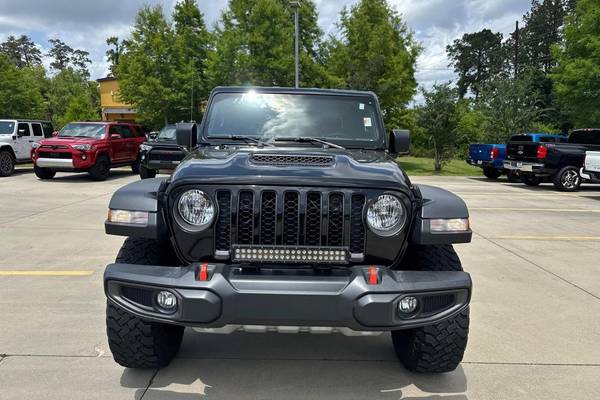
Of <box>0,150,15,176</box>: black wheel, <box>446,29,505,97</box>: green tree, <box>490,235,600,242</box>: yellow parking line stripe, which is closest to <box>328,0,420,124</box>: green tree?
<box>0,150,15,176</box>: black wheel

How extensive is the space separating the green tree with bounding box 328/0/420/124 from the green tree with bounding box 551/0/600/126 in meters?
7.25

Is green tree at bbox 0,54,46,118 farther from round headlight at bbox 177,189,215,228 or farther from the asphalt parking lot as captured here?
round headlight at bbox 177,189,215,228

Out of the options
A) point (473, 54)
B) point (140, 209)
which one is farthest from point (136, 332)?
point (473, 54)

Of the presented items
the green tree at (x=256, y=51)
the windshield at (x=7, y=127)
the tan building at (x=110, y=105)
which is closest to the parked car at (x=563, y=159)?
the green tree at (x=256, y=51)

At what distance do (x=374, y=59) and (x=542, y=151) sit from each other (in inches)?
436

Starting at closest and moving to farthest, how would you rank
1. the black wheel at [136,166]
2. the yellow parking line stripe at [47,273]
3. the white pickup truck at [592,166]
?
the yellow parking line stripe at [47,273] < the white pickup truck at [592,166] < the black wheel at [136,166]

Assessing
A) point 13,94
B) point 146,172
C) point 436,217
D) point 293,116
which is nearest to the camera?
point 436,217

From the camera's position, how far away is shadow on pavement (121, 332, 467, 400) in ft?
10.2

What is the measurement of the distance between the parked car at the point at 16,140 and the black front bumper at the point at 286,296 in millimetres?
16057

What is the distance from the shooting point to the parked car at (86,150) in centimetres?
1480

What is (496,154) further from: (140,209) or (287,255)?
(140,209)

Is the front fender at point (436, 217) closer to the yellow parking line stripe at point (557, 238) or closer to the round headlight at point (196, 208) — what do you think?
the round headlight at point (196, 208)

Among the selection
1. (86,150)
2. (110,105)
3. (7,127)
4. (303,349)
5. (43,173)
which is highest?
(110,105)

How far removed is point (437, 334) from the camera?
311cm
